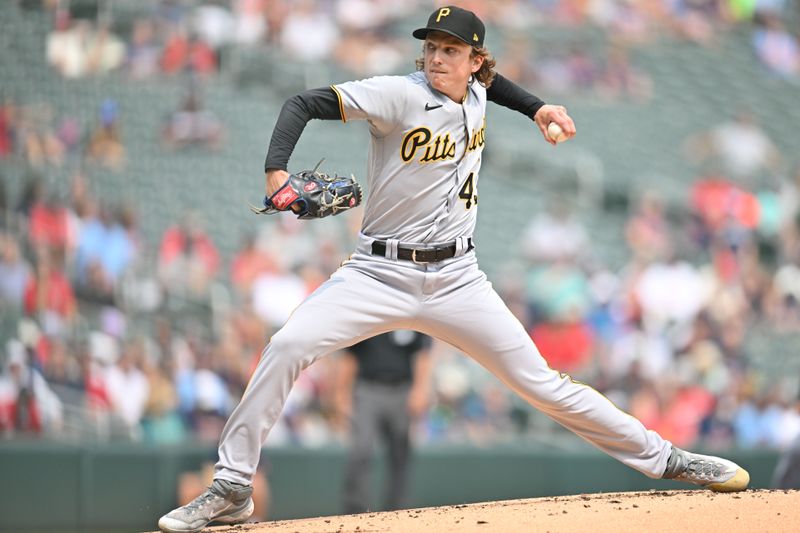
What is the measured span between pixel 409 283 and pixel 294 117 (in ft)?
2.31

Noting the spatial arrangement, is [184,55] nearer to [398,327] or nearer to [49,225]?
[49,225]

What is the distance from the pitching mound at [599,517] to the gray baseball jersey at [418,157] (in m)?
1.03

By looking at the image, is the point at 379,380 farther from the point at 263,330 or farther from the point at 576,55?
the point at 576,55

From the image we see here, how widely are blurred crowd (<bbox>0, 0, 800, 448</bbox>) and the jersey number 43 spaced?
14.5 ft

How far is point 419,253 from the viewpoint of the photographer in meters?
3.93

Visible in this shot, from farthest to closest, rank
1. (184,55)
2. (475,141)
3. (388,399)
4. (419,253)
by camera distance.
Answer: (184,55) → (388,399) → (475,141) → (419,253)

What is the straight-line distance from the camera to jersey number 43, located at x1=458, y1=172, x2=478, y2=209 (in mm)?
4035

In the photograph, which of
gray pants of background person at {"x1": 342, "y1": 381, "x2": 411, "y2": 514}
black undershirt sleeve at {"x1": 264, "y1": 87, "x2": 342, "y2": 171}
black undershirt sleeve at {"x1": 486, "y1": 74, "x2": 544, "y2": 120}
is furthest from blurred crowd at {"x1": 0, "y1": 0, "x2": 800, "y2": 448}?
black undershirt sleeve at {"x1": 264, "y1": 87, "x2": 342, "y2": 171}

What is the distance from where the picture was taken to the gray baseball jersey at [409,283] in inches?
149

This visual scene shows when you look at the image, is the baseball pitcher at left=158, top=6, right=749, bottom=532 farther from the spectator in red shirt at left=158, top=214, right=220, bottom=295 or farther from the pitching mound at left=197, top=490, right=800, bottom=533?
the spectator in red shirt at left=158, top=214, right=220, bottom=295

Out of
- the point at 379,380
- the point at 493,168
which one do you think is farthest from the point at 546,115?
the point at 493,168

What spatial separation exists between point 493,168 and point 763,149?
2.85 metres

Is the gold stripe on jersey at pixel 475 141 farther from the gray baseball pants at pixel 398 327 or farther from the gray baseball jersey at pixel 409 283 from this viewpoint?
the gray baseball pants at pixel 398 327

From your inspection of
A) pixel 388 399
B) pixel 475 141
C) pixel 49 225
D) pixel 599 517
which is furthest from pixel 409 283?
pixel 49 225
